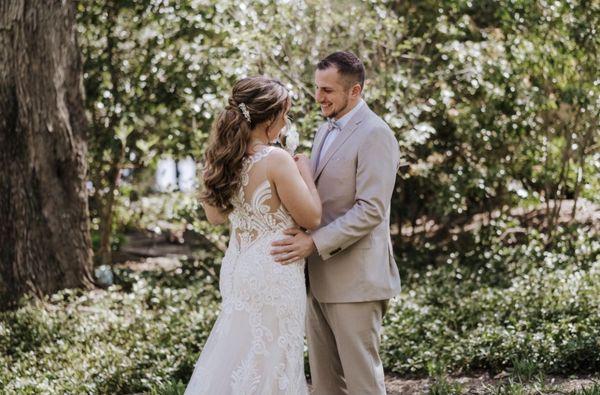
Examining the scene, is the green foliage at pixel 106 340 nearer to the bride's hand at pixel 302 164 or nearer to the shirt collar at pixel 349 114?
the bride's hand at pixel 302 164

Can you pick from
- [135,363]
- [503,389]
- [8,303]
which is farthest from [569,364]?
[8,303]

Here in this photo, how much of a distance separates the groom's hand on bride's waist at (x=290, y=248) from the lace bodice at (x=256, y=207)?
70 millimetres

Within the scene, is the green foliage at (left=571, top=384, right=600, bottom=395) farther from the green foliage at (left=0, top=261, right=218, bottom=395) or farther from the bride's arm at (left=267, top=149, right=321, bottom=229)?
the green foliage at (left=0, top=261, right=218, bottom=395)

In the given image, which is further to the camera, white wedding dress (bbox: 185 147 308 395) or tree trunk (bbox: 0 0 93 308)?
tree trunk (bbox: 0 0 93 308)

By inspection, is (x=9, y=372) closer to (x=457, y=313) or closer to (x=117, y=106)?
(x=457, y=313)

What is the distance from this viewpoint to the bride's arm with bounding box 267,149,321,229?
3887 millimetres

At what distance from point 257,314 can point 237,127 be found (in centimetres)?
89

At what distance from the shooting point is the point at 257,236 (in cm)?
404

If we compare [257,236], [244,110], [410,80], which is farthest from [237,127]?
[410,80]

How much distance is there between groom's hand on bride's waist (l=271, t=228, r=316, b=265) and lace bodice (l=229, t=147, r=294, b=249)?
0.23 feet

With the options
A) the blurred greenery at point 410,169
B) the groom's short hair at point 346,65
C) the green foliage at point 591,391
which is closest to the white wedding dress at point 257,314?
the groom's short hair at point 346,65

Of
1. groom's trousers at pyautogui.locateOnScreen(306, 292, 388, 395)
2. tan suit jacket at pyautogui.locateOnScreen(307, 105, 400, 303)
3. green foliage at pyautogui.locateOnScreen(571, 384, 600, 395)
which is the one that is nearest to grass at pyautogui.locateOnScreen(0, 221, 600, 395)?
green foliage at pyautogui.locateOnScreen(571, 384, 600, 395)

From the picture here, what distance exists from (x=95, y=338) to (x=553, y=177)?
5093mm

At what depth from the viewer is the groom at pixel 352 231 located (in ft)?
13.2
